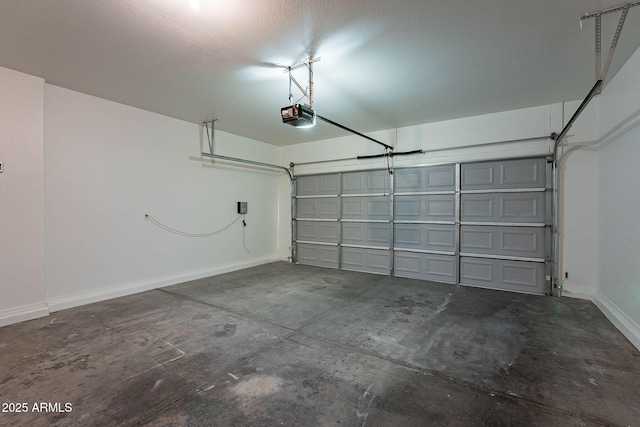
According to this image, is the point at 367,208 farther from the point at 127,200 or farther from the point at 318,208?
the point at 127,200

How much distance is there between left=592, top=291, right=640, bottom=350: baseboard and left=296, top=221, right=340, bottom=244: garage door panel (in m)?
4.34

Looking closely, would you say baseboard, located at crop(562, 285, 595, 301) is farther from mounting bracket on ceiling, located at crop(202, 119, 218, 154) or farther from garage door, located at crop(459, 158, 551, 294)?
mounting bracket on ceiling, located at crop(202, 119, 218, 154)

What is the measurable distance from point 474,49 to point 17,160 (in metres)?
5.24

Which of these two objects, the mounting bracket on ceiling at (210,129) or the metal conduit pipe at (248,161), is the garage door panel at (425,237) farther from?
the mounting bracket on ceiling at (210,129)

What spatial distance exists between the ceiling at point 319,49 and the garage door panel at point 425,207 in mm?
1683

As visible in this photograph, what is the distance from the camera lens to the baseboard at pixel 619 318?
2768 millimetres

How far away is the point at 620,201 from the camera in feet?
10.6

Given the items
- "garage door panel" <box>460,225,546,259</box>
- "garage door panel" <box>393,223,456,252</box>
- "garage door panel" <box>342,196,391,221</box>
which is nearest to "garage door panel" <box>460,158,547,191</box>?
"garage door panel" <box>460,225,546,259</box>

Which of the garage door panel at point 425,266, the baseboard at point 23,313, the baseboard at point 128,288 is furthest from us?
the garage door panel at point 425,266

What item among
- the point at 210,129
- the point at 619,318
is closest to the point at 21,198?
the point at 210,129

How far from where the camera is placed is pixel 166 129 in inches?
194

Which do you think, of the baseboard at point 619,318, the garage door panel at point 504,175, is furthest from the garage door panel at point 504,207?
the baseboard at point 619,318

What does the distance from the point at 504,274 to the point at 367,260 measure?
2.48 meters

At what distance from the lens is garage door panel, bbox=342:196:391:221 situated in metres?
5.89
